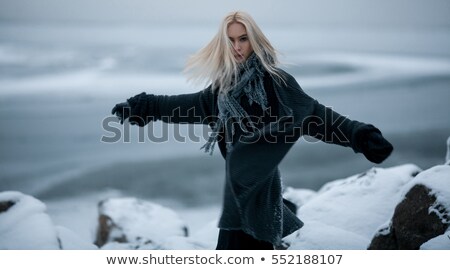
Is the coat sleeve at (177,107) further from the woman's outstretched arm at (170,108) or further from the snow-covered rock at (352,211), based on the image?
the snow-covered rock at (352,211)

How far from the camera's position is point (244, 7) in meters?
3.42

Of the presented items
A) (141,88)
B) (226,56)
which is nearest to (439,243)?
(226,56)

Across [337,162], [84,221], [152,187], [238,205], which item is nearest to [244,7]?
[238,205]

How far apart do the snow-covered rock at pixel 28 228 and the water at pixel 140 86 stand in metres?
0.78

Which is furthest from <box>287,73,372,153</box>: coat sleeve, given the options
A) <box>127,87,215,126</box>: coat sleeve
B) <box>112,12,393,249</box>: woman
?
<box>127,87,215,126</box>: coat sleeve

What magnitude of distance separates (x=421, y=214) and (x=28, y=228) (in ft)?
6.68

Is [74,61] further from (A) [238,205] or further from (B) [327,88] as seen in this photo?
(A) [238,205]

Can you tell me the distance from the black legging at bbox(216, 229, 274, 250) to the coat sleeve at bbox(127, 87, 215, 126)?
463 mm

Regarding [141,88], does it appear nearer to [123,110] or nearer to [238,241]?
[123,110]

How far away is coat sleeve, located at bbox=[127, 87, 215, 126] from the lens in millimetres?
2203

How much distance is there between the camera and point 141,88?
4.85 m

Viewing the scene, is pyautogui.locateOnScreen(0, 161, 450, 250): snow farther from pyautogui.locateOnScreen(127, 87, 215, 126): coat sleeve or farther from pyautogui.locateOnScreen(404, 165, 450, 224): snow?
pyautogui.locateOnScreen(127, 87, 215, 126): coat sleeve
